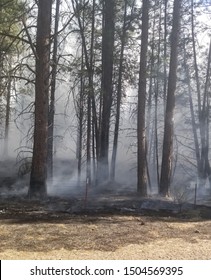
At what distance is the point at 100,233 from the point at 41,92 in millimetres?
6357

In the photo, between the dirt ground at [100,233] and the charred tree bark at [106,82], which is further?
the charred tree bark at [106,82]

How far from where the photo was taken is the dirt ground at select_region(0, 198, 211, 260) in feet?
22.9

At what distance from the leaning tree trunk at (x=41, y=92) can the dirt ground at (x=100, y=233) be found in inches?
65.8

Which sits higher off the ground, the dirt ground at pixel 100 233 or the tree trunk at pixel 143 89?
the tree trunk at pixel 143 89

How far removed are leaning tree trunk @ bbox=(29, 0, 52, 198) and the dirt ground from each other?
167cm

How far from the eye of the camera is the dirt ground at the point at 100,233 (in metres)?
6.97

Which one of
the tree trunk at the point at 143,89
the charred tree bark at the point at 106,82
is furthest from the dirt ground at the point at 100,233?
the charred tree bark at the point at 106,82

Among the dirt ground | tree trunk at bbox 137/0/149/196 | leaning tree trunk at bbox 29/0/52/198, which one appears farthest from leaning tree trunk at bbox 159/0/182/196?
leaning tree trunk at bbox 29/0/52/198

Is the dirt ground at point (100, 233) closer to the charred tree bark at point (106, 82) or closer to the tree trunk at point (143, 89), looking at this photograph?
the tree trunk at point (143, 89)

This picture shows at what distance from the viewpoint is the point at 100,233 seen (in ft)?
27.6

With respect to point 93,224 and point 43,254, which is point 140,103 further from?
point 43,254

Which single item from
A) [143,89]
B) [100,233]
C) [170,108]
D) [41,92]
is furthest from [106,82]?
[100,233]

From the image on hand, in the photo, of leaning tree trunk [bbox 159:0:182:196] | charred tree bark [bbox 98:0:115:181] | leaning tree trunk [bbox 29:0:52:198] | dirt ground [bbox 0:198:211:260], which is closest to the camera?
dirt ground [bbox 0:198:211:260]

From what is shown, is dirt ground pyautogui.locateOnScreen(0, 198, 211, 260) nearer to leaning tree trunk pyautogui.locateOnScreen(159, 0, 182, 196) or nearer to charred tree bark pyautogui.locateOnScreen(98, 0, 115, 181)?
leaning tree trunk pyautogui.locateOnScreen(159, 0, 182, 196)
